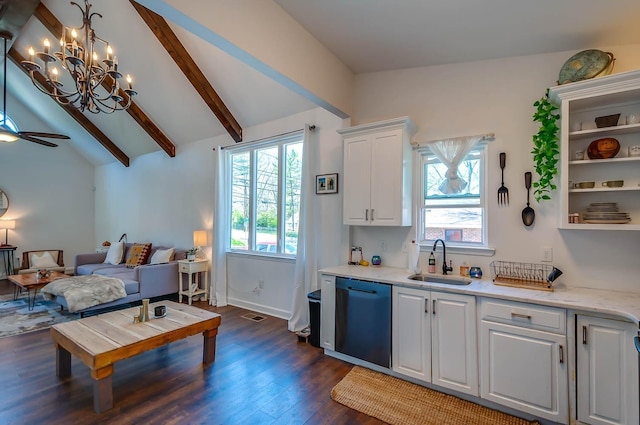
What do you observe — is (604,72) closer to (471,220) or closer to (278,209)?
(471,220)

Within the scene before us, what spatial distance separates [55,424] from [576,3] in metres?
4.46

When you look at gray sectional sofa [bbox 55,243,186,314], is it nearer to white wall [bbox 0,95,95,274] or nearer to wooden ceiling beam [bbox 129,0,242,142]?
wooden ceiling beam [bbox 129,0,242,142]

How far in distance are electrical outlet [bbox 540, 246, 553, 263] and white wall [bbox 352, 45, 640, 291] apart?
3 cm

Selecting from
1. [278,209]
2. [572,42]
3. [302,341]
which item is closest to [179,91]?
[278,209]

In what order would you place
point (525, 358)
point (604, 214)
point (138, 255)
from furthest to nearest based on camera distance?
point (138, 255) < point (604, 214) < point (525, 358)

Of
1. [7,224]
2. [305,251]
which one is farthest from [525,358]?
[7,224]

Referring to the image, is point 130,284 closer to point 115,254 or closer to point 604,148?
point 115,254

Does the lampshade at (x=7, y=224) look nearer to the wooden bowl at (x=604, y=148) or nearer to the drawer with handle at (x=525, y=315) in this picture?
the drawer with handle at (x=525, y=315)

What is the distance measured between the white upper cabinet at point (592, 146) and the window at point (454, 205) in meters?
0.64

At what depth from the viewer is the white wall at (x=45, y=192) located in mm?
6797

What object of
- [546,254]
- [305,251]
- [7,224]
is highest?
[7,224]

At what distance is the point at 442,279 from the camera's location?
111 inches

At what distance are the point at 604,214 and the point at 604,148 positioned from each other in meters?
0.49

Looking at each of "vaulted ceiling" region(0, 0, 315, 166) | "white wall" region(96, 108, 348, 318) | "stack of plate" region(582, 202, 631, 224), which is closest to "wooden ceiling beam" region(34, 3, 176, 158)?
"vaulted ceiling" region(0, 0, 315, 166)
